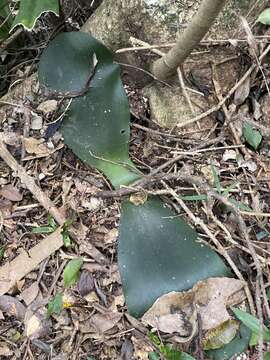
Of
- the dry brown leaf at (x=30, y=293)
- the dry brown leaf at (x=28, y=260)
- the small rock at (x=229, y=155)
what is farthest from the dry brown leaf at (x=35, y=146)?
the small rock at (x=229, y=155)

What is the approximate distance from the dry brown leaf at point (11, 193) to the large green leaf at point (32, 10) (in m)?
0.37

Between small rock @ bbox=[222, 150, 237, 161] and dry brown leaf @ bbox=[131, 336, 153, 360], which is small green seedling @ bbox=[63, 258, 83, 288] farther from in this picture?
small rock @ bbox=[222, 150, 237, 161]

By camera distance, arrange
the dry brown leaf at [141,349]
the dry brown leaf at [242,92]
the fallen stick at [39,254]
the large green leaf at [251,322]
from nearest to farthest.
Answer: the large green leaf at [251,322] → the dry brown leaf at [141,349] → the fallen stick at [39,254] → the dry brown leaf at [242,92]

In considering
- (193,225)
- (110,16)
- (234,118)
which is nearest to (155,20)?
(110,16)

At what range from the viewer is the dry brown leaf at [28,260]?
3.91ft

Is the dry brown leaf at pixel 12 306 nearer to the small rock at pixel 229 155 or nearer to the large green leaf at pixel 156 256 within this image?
the large green leaf at pixel 156 256

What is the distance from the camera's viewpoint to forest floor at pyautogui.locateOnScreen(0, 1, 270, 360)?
112 cm

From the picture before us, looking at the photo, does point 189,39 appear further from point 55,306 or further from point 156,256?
point 55,306

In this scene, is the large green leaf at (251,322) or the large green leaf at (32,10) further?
the large green leaf at (32,10)

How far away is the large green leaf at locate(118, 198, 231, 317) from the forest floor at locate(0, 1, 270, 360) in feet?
0.11

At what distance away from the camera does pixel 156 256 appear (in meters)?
1.14

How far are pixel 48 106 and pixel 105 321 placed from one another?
1.79 feet

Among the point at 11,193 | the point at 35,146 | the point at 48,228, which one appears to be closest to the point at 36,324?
the point at 48,228

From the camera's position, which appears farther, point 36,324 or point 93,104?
point 93,104
